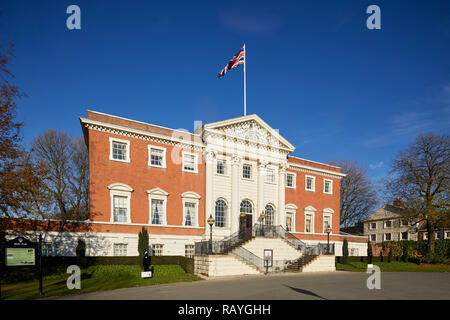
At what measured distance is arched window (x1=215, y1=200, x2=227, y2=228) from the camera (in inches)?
1233

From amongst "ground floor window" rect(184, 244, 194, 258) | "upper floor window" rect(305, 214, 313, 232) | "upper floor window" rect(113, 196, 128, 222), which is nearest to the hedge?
"ground floor window" rect(184, 244, 194, 258)

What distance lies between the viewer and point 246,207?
33094 mm

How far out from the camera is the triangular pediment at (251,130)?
31516 mm

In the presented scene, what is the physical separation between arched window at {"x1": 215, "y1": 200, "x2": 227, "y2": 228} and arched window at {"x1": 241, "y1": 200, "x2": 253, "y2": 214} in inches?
79.6

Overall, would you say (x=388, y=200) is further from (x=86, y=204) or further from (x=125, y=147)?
(x=86, y=204)

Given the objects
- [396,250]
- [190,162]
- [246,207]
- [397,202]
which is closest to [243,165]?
[246,207]

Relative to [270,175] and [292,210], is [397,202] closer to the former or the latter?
[292,210]

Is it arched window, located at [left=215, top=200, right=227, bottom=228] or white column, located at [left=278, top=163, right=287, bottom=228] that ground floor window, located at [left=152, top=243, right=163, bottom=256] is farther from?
white column, located at [left=278, top=163, right=287, bottom=228]

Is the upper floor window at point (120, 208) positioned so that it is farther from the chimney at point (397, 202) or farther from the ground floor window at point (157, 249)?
the chimney at point (397, 202)

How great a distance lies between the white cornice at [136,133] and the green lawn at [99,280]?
10.7 m

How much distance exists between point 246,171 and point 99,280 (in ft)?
59.2
